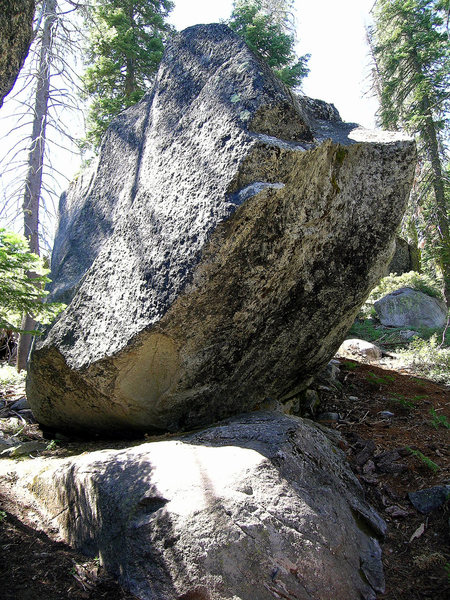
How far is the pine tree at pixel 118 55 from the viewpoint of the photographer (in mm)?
13724

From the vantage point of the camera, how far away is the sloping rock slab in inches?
120

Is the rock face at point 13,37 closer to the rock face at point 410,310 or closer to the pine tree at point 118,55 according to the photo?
the pine tree at point 118,55

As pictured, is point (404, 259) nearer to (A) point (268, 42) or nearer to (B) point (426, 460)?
(A) point (268, 42)

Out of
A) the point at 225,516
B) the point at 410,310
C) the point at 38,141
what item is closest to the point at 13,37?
the point at 225,516

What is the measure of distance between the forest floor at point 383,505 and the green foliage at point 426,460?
0.03 feet

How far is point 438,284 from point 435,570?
51.6 ft

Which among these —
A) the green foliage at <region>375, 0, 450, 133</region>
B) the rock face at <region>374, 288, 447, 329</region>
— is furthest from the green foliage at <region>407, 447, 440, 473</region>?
the green foliage at <region>375, 0, 450, 133</region>

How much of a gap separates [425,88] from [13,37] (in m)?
17.0

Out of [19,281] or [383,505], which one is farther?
[19,281]

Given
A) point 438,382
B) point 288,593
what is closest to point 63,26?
point 438,382

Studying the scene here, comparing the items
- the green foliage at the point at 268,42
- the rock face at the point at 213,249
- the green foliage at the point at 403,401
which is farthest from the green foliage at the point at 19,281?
the green foliage at the point at 268,42

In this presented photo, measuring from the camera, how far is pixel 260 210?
13.0ft

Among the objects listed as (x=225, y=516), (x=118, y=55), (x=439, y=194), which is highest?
(x=118, y=55)

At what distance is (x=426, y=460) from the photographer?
474 centimetres
